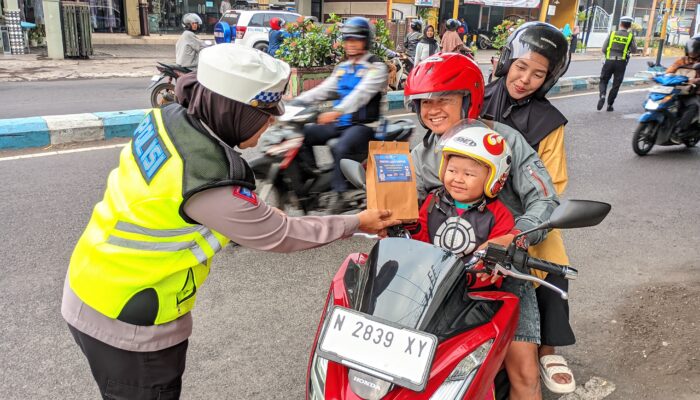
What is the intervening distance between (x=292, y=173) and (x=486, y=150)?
8.70 feet

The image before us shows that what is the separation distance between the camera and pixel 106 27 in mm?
21297

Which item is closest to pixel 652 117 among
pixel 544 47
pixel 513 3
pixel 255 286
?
pixel 544 47

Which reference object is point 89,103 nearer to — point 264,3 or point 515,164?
point 515,164

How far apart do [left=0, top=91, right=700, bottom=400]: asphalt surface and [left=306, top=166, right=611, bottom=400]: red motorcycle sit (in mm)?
1368

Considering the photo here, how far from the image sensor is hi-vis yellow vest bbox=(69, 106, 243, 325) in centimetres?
158

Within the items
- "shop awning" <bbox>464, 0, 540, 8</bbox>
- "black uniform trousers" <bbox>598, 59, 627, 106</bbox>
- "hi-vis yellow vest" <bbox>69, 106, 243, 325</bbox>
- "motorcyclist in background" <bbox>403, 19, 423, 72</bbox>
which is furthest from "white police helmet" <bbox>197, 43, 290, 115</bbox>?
"shop awning" <bbox>464, 0, 540, 8</bbox>

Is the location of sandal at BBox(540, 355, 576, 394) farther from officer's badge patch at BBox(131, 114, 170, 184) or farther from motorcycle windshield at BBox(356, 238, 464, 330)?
officer's badge patch at BBox(131, 114, 170, 184)

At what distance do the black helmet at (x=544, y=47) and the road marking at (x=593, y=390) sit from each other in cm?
146

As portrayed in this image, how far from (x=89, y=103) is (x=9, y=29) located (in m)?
8.01

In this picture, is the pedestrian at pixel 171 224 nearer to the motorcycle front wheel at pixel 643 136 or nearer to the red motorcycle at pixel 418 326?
the red motorcycle at pixel 418 326

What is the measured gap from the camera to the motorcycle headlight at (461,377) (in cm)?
142

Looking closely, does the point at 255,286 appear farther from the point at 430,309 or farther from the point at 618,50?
the point at 618,50

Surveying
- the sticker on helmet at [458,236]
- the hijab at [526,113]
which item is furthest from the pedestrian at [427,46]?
the sticker on helmet at [458,236]

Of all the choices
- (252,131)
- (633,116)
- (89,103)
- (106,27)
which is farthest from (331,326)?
(106,27)
